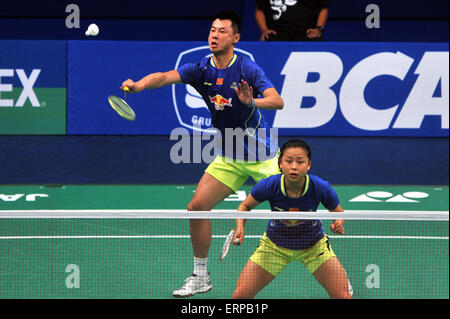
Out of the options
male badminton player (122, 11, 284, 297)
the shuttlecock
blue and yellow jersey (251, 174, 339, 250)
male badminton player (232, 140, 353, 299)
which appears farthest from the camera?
the shuttlecock

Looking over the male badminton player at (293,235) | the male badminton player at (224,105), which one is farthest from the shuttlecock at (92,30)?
the male badminton player at (293,235)

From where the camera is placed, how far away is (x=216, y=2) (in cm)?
1237

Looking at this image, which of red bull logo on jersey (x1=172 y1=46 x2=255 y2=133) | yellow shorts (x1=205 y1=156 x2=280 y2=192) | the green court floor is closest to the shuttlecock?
red bull logo on jersey (x1=172 y1=46 x2=255 y2=133)

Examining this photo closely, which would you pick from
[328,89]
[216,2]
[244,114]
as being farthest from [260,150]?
[216,2]

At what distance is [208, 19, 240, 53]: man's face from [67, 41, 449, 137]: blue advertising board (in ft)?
11.7

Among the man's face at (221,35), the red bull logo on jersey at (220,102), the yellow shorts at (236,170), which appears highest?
the man's face at (221,35)

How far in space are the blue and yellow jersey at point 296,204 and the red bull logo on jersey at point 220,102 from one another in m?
1.10

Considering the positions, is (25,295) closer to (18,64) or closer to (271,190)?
(271,190)

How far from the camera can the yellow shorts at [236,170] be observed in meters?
6.83

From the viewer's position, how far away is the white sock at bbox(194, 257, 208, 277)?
262 inches

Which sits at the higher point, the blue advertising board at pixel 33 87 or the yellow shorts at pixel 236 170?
the blue advertising board at pixel 33 87

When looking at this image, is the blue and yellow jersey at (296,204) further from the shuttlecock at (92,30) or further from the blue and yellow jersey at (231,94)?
the shuttlecock at (92,30)

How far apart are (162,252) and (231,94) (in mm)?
1818

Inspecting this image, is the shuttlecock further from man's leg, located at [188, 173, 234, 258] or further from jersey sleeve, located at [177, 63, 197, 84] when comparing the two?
man's leg, located at [188, 173, 234, 258]
